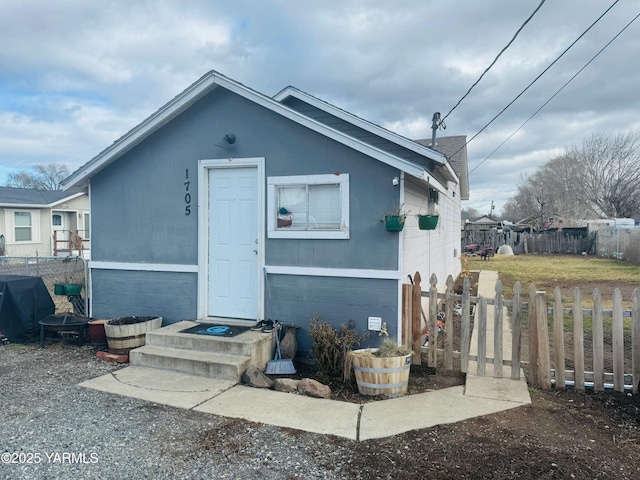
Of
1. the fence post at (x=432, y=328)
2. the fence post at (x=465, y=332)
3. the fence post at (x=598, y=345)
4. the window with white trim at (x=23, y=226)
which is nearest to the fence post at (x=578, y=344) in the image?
the fence post at (x=598, y=345)

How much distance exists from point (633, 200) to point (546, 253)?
1185cm

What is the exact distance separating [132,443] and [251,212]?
11.5ft

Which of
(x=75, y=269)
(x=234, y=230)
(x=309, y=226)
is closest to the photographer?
(x=309, y=226)

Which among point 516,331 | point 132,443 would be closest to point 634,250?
point 516,331

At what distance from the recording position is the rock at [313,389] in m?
4.62

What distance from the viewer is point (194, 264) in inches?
256

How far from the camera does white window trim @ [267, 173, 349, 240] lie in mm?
5684

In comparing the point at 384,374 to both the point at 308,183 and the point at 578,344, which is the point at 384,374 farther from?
the point at 308,183

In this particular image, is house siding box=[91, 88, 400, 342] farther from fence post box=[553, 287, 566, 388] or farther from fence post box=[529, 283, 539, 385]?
fence post box=[553, 287, 566, 388]

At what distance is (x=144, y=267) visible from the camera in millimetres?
6793

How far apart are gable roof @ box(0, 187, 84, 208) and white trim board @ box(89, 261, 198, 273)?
14351 millimetres

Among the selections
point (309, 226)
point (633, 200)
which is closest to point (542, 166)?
point (633, 200)

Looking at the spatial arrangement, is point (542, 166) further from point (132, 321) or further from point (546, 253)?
point (132, 321)

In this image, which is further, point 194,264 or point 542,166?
point 542,166
